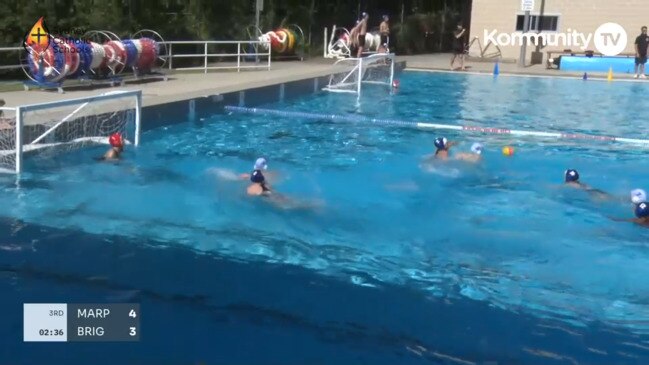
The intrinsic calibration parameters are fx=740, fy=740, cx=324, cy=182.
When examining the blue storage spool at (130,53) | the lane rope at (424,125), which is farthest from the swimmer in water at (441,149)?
the blue storage spool at (130,53)

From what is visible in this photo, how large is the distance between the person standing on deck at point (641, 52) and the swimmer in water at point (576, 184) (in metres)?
13.9

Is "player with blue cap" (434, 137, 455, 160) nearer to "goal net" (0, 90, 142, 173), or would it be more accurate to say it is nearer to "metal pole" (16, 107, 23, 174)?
"goal net" (0, 90, 142, 173)

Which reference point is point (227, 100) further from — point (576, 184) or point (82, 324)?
point (82, 324)

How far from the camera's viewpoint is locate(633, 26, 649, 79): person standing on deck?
20.9 metres

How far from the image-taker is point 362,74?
17625 millimetres

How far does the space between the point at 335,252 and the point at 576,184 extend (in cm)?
390

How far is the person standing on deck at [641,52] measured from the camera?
68.6ft

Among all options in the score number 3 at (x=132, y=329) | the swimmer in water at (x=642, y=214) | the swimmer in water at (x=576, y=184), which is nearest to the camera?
the score number 3 at (x=132, y=329)

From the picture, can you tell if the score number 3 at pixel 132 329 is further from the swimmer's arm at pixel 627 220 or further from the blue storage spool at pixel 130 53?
the blue storage spool at pixel 130 53

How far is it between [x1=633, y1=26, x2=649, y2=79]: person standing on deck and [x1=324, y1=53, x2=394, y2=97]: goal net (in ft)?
23.8

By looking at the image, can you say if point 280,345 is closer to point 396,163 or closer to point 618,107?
point 396,163

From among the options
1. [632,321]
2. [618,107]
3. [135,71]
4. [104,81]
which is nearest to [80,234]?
[632,321]

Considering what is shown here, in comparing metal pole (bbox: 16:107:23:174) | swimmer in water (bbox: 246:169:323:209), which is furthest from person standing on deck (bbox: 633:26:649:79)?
metal pole (bbox: 16:107:23:174)

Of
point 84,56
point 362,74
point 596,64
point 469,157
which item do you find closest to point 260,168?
point 469,157
